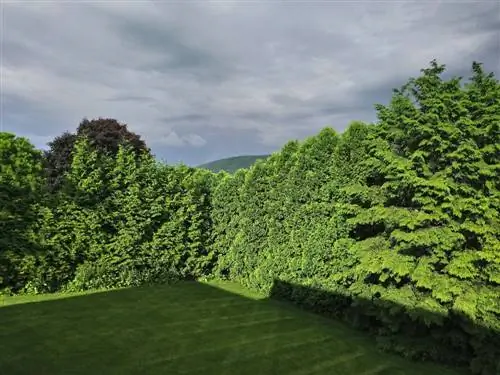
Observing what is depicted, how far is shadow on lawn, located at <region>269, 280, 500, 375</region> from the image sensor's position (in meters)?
6.82

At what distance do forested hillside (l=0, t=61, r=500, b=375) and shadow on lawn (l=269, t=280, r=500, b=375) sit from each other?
2cm

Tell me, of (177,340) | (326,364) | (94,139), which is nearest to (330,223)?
(326,364)

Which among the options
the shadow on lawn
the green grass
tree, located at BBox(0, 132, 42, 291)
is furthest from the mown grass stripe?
tree, located at BBox(0, 132, 42, 291)

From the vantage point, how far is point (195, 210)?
47.4 ft

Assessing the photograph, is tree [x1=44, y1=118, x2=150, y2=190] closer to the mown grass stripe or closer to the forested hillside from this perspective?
the forested hillside

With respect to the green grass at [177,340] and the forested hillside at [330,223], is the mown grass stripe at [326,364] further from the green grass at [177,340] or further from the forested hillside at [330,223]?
the forested hillside at [330,223]

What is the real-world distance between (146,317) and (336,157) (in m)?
5.55

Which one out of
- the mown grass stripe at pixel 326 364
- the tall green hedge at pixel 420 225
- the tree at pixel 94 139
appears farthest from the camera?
the tree at pixel 94 139

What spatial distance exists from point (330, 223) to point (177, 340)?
13.6 ft

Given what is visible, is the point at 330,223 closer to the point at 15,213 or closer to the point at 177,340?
the point at 177,340

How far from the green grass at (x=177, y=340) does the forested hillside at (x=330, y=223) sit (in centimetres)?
83

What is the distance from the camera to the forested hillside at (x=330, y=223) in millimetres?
7195

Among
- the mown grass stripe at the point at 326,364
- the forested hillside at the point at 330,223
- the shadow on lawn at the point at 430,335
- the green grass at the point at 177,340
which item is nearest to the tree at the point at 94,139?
the forested hillside at the point at 330,223

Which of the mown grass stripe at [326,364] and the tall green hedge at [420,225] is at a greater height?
the tall green hedge at [420,225]
